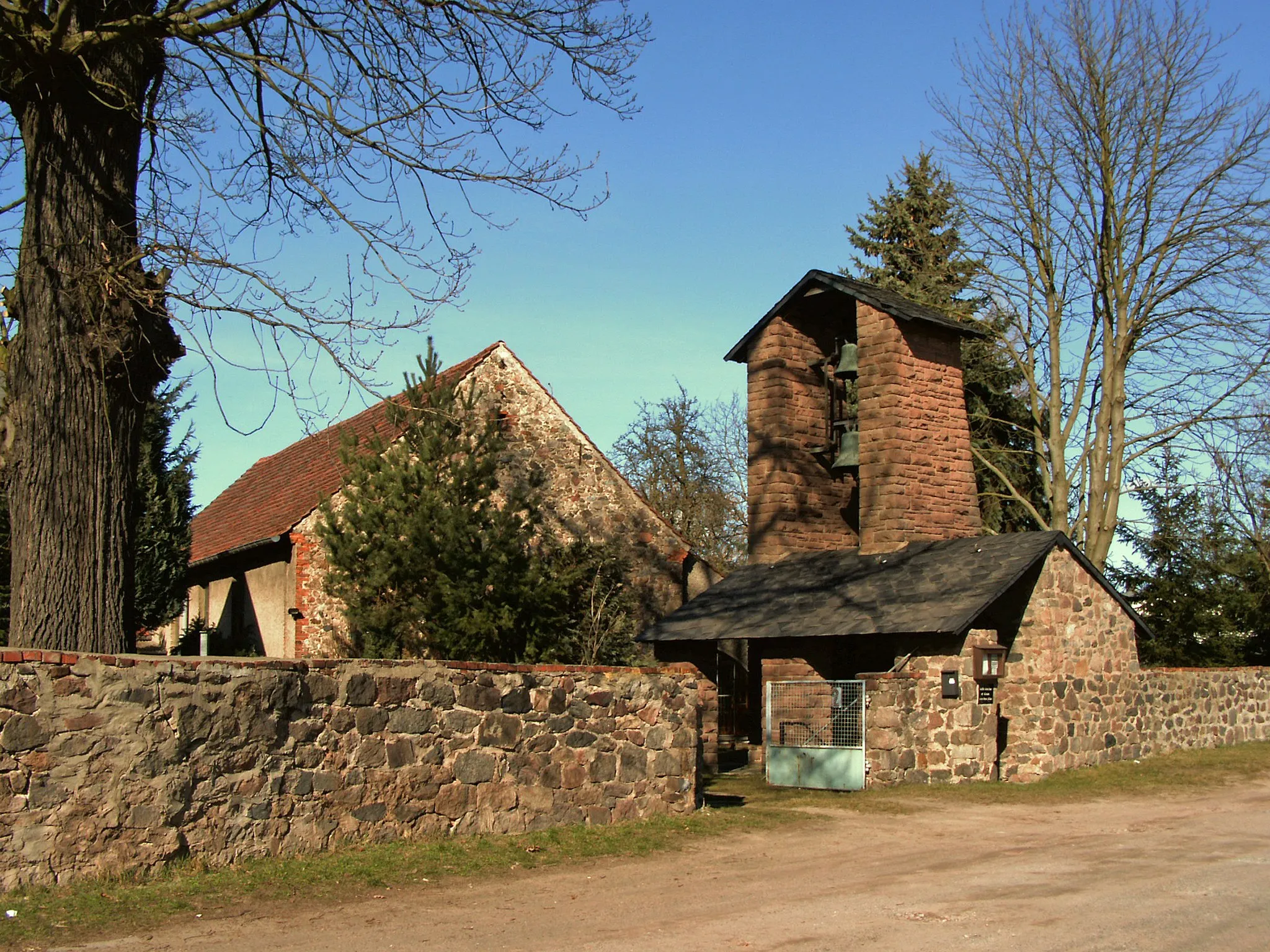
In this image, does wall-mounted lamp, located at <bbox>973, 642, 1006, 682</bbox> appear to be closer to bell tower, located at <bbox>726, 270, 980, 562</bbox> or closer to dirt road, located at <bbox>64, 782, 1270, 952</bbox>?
bell tower, located at <bbox>726, 270, 980, 562</bbox>

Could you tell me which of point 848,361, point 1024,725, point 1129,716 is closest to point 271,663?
point 1024,725

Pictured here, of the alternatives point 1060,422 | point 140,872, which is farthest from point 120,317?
point 1060,422

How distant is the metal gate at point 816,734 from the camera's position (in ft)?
52.0

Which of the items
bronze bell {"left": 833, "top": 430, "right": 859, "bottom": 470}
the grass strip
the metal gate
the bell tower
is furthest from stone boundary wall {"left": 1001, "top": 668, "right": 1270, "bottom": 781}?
the grass strip

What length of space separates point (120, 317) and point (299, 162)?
210 cm

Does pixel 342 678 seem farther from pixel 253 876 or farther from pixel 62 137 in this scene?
pixel 62 137

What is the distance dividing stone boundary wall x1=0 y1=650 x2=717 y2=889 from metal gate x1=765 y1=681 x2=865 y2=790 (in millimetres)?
4442

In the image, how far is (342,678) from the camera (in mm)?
9281

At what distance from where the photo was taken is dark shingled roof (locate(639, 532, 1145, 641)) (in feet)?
52.5

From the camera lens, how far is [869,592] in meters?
17.4

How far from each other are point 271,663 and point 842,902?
445 centimetres

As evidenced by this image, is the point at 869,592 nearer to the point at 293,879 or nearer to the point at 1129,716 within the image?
the point at 1129,716

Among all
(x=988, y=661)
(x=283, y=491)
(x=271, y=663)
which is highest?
(x=283, y=491)

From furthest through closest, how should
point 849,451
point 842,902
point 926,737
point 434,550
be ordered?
point 849,451, point 926,737, point 434,550, point 842,902
